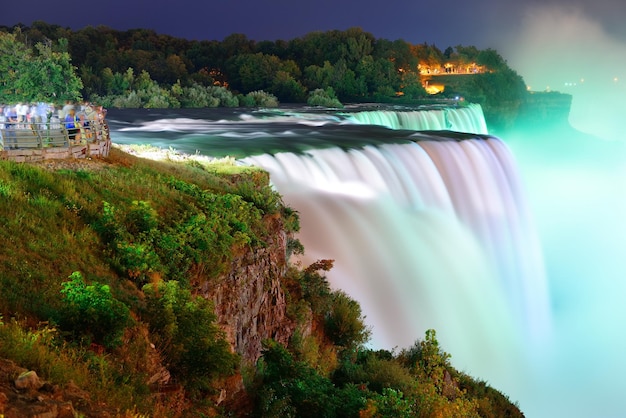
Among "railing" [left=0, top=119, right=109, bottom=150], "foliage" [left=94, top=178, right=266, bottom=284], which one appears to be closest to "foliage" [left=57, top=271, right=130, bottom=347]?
"foliage" [left=94, top=178, right=266, bottom=284]

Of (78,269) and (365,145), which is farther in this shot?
(365,145)

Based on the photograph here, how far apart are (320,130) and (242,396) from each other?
24081 mm

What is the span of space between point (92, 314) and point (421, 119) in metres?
38.6

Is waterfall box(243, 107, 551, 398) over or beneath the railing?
beneath

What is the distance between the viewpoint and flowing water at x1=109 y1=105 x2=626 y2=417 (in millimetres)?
15609

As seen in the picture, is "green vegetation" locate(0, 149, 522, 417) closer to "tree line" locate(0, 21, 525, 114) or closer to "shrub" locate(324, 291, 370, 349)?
"shrub" locate(324, 291, 370, 349)

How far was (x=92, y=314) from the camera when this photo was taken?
5688 millimetres

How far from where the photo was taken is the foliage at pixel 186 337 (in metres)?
6.43

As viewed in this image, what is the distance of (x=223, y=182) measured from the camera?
1319cm

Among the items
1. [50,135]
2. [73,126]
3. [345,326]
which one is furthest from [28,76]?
[345,326]

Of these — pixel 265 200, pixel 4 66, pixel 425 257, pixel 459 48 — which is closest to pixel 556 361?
pixel 425 257

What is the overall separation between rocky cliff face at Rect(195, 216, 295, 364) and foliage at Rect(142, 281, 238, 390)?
1.40 meters

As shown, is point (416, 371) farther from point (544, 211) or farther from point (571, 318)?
point (544, 211)

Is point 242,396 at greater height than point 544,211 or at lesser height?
greater
